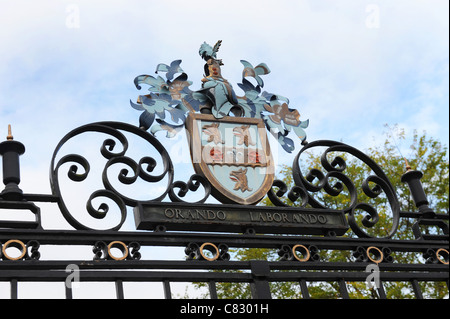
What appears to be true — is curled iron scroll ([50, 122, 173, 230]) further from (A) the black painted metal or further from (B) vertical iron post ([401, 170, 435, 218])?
(B) vertical iron post ([401, 170, 435, 218])

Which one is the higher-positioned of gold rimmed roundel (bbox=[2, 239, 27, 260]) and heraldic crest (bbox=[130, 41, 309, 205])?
heraldic crest (bbox=[130, 41, 309, 205])

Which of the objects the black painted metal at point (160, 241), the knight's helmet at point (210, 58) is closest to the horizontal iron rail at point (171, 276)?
the black painted metal at point (160, 241)

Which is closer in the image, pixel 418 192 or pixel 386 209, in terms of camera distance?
pixel 418 192

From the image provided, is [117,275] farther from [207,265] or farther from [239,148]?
[239,148]

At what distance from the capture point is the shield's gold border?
5.83 m

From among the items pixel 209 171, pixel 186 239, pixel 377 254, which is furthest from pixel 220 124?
pixel 377 254

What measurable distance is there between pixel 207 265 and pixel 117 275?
762 millimetres

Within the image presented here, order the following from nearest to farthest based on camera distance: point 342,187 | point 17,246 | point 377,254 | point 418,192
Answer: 1. point 17,246
2. point 377,254
3. point 342,187
4. point 418,192

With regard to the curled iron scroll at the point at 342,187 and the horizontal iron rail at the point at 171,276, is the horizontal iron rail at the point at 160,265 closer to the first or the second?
the horizontal iron rail at the point at 171,276

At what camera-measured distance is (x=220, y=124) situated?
6199 mm

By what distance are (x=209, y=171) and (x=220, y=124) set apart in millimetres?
527

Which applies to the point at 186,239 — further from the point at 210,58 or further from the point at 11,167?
the point at 210,58

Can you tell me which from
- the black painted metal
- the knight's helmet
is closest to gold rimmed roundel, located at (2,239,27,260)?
the black painted metal

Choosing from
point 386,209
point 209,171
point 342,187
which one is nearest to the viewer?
point 209,171
